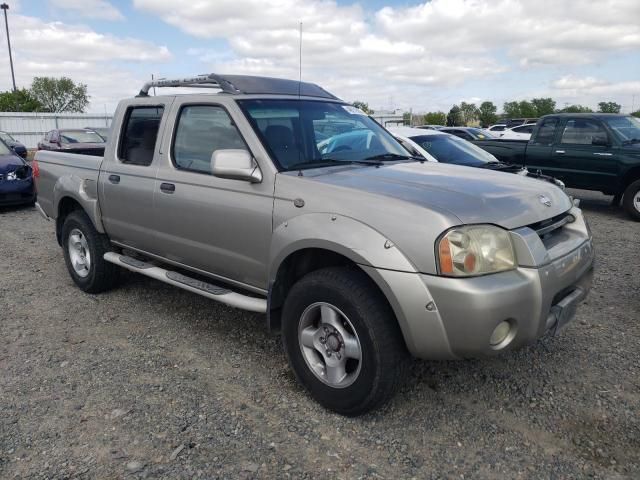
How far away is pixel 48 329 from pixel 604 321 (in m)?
4.54

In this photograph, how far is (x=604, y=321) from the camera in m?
4.51

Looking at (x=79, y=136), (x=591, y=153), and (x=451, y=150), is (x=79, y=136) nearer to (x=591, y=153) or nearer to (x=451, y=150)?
(x=451, y=150)

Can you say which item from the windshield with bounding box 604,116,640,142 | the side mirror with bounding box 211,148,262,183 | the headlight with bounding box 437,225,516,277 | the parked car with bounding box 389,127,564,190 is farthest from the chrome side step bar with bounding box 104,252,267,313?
the windshield with bounding box 604,116,640,142

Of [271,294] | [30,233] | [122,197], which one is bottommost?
[30,233]

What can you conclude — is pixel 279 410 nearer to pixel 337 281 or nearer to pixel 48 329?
pixel 337 281

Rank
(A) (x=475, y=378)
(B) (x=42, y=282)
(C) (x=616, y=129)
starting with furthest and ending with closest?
(C) (x=616, y=129) → (B) (x=42, y=282) → (A) (x=475, y=378)

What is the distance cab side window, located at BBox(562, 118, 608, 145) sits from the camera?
31.4 ft

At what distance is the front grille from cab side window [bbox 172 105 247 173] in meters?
1.87

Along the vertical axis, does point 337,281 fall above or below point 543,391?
above

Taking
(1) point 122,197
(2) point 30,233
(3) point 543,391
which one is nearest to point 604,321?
(3) point 543,391

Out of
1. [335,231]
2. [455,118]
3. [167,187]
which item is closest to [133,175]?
[167,187]

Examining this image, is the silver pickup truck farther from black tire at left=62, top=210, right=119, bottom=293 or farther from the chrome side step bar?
black tire at left=62, top=210, right=119, bottom=293

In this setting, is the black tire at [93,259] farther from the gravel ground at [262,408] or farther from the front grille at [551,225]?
the front grille at [551,225]

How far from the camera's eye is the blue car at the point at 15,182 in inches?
403
